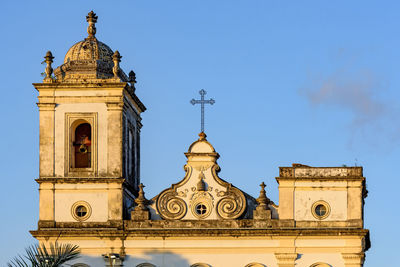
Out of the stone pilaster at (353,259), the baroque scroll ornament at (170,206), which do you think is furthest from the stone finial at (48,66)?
the stone pilaster at (353,259)

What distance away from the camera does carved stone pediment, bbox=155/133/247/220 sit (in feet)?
204

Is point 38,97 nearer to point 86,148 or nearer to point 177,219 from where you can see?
point 86,148

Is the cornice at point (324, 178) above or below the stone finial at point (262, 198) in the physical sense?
above

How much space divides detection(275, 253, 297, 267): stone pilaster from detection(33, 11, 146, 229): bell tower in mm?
7003

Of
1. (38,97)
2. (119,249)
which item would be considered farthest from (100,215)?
(38,97)

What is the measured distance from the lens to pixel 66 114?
63.3 metres

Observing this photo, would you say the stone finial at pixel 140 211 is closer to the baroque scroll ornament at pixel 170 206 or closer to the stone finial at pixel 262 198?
the baroque scroll ornament at pixel 170 206

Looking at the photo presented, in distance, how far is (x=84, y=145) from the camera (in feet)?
209

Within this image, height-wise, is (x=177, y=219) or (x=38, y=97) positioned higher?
(x=38, y=97)

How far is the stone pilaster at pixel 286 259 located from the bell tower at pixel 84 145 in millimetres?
7003

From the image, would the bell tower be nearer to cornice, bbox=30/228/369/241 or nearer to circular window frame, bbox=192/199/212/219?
cornice, bbox=30/228/369/241

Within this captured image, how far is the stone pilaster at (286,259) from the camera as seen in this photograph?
61031 mm

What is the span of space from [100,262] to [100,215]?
2.06m

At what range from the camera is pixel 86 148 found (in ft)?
209
